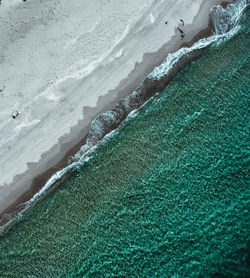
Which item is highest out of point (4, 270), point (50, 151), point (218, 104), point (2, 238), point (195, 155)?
point (50, 151)

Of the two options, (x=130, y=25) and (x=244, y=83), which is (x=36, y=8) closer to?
(x=130, y=25)

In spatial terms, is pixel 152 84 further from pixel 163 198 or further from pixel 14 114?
pixel 14 114

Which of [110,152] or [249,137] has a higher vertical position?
[110,152]

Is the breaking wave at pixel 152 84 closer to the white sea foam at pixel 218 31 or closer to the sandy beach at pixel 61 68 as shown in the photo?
the white sea foam at pixel 218 31

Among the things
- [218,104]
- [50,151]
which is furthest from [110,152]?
[218,104]

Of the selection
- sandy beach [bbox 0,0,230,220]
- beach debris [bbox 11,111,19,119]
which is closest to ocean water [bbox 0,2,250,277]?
sandy beach [bbox 0,0,230,220]

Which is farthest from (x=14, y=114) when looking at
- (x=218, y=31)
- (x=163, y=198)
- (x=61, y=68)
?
(x=218, y=31)
